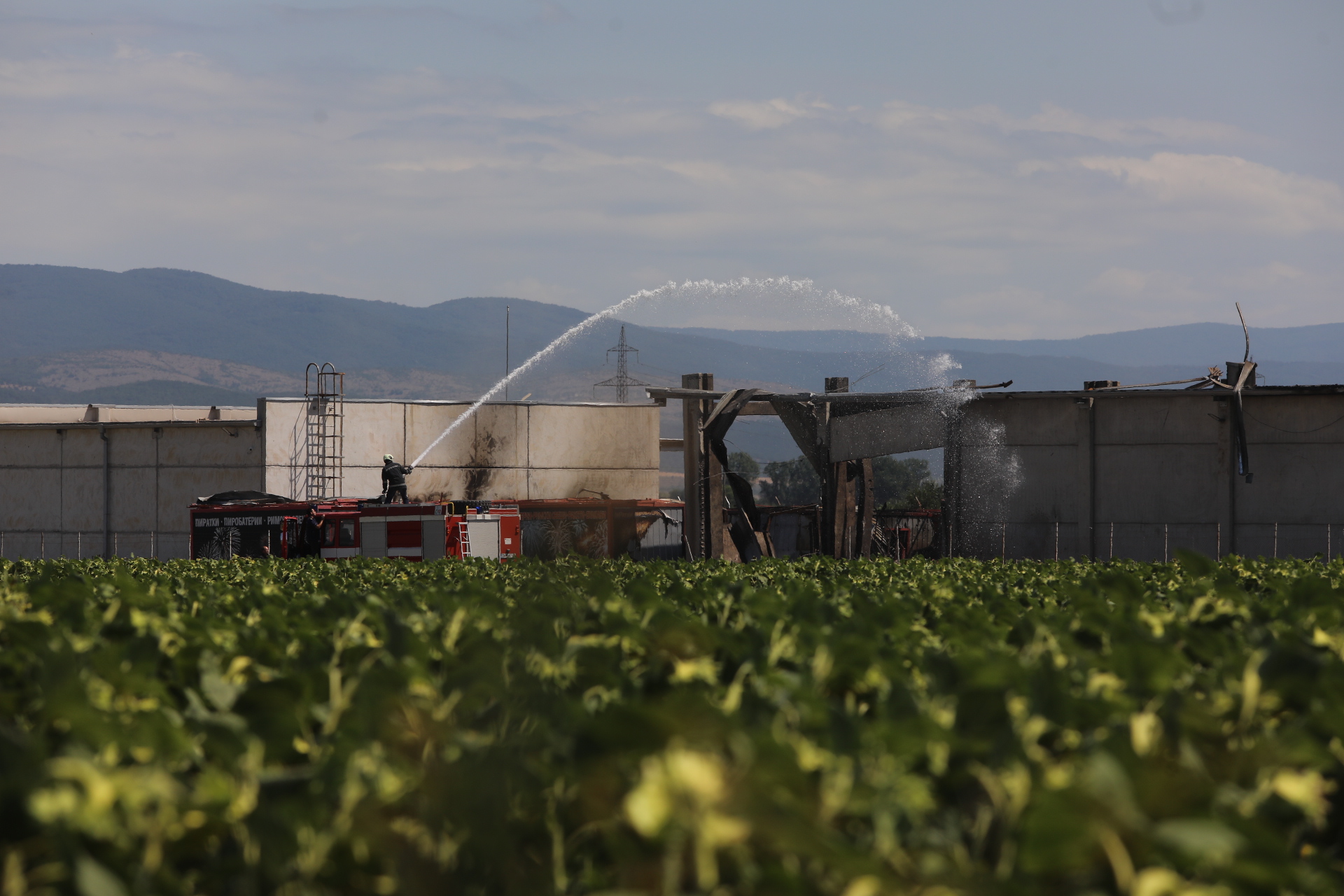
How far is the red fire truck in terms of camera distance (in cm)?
2666

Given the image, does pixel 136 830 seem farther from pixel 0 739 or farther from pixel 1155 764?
pixel 1155 764

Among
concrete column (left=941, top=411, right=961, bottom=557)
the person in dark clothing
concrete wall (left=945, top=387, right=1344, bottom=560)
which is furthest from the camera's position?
concrete column (left=941, top=411, right=961, bottom=557)

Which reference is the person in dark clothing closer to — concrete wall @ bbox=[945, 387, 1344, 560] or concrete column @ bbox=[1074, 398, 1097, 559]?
concrete wall @ bbox=[945, 387, 1344, 560]

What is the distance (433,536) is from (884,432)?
10.00 m

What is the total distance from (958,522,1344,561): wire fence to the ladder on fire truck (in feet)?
76.6

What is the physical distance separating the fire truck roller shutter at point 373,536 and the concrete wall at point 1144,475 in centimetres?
1298

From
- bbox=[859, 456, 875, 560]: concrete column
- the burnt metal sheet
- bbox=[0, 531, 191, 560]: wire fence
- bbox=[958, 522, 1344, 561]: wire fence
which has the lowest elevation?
bbox=[0, 531, 191, 560]: wire fence

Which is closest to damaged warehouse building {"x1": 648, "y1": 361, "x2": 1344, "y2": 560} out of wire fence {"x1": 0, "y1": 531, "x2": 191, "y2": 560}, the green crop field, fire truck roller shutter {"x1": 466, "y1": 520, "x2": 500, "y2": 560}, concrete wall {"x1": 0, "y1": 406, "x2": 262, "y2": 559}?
fire truck roller shutter {"x1": 466, "y1": 520, "x2": 500, "y2": 560}

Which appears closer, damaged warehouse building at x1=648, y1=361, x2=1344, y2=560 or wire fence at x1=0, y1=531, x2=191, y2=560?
damaged warehouse building at x1=648, y1=361, x2=1344, y2=560

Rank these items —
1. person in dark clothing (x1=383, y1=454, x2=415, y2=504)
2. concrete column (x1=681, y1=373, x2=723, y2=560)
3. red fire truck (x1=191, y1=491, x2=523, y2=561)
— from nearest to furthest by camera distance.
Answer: red fire truck (x1=191, y1=491, x2=523, y2=561) < concrete column (x1=681, y1=373, x2=723, y2=560) < person in dark clothing (x1=383, y1=454, x2=415, y2=504)

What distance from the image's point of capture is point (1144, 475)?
29.4 metres

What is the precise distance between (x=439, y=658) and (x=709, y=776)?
65.8 inches

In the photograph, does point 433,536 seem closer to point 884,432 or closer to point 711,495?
point 711,495

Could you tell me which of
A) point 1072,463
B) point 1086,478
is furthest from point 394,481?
point 1086,478
